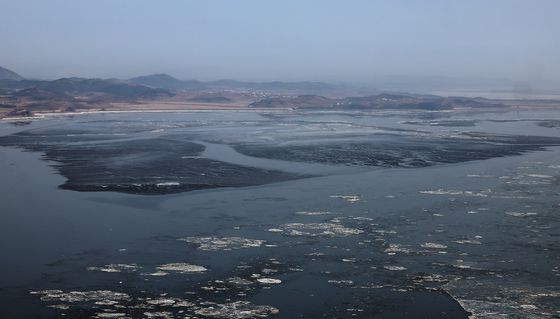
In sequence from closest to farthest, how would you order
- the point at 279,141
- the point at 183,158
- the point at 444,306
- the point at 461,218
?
1. the point at 444,306
2. the point at 461,218
3. the point at 183,158
4. the point at 279,141

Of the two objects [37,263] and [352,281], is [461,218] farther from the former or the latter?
[37,263]

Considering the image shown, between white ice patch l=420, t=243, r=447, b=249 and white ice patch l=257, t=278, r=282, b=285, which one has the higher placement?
white ice patch l=420, t=243, r=447, b=249

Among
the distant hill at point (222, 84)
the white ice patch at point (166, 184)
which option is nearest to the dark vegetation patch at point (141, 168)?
the white ice patch at point (166, 184)

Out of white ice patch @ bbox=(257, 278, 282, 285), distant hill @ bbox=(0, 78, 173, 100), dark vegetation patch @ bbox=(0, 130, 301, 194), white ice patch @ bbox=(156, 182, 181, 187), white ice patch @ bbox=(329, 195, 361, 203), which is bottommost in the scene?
white ice patch @ bbox=(257, 278, 282, 285)

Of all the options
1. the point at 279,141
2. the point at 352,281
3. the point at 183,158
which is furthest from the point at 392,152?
the point at 352,281

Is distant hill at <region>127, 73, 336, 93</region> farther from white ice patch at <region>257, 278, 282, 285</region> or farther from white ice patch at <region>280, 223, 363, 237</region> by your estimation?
white ice patch at <region>257, 278, 282, 285</region>

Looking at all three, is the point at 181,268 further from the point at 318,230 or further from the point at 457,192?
the point at 457,192

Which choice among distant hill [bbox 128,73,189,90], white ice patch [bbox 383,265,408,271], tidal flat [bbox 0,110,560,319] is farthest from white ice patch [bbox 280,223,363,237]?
distant hill [bbox 128,73,189,90]

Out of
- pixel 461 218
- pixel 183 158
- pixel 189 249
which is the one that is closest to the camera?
pixel 189 249
